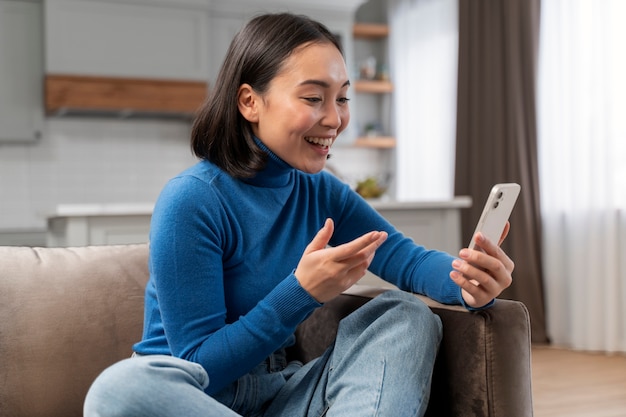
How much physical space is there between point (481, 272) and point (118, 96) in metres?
4.00

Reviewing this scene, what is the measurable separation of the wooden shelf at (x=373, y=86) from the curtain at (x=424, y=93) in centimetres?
8

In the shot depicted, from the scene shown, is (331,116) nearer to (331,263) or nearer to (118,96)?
(331,263)

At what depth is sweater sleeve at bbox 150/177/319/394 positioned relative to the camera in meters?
1.19

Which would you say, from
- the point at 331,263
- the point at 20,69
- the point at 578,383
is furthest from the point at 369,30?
the point at 331,263

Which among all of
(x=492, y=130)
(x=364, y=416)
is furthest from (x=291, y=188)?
(x=492, y=130)

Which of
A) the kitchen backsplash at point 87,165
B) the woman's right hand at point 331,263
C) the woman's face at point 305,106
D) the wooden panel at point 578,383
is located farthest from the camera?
the kitchen backsplash at point 87,165

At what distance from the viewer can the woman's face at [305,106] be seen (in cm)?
133

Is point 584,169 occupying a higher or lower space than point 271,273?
higher

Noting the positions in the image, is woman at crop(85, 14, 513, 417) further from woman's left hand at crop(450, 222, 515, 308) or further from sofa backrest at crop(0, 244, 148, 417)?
sofa backrest at crop(0, 244, 148, 417)

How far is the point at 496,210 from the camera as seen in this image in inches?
48.4

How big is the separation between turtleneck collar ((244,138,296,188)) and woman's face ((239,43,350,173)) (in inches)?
0.5

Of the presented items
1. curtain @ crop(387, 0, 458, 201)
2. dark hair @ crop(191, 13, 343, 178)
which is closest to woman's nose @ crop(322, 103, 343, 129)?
dark hair @ crop(191, 13, 343, 178)

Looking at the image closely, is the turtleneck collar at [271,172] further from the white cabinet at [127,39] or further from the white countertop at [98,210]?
the white cabinet at [127,39]

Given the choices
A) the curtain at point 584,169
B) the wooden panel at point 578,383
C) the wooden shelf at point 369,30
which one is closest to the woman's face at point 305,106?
the wooden panel at point 578,383
